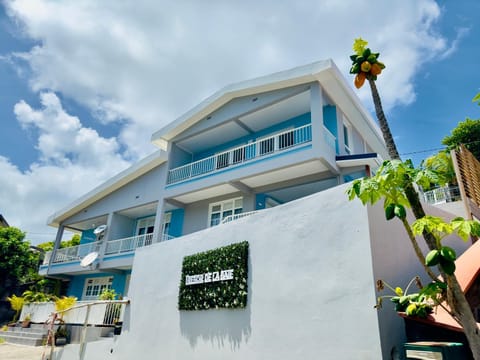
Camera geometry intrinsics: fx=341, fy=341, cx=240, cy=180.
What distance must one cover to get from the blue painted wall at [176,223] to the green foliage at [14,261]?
38.9 ft

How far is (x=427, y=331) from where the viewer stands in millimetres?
4914

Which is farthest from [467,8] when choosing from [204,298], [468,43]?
[204,298]

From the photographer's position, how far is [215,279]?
7.75 m

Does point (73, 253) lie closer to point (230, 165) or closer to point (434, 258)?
point (230, 165)

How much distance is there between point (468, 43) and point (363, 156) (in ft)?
14.9

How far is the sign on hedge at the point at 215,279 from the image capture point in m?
7.18

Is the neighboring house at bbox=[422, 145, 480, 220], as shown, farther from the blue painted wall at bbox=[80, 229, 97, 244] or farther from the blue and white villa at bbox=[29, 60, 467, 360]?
the blue painted wall at bbox=[80, 229, 97, 244]

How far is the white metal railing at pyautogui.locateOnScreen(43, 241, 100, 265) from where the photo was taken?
18928mm

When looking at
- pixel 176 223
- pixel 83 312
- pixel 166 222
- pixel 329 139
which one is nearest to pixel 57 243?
pixel 166 222

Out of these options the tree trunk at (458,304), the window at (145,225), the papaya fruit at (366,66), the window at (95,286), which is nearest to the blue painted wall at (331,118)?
the papaya fruit at (366,66)

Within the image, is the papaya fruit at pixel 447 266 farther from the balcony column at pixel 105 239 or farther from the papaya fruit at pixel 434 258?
the balcony column at pixel 105 239

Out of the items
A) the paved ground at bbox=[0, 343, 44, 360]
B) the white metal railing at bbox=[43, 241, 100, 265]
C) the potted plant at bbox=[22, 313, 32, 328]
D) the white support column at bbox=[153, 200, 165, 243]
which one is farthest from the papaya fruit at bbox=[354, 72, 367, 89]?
the potted plant at bbox=[22, 313, 32, 328]

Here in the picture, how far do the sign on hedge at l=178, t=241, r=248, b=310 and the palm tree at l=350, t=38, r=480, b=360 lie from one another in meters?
3.81

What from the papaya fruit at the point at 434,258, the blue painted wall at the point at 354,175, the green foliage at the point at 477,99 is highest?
the blue painted wall at the point at 354,175
